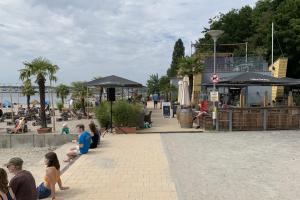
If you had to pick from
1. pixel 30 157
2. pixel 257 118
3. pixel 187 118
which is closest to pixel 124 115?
pixel 187 118

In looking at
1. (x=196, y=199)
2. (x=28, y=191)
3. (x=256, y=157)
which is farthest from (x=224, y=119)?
(x=28, y=191)

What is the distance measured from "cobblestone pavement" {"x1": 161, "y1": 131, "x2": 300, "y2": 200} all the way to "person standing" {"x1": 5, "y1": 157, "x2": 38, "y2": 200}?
2387mm

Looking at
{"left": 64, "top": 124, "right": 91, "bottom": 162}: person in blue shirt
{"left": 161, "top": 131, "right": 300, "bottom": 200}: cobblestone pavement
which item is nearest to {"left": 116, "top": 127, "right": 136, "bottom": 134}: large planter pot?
{"left": 161, "top": 131, "right": 300, "bottom": 200}: cobblestone pavement

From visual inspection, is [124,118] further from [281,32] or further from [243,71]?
[281,32]

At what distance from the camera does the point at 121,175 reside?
8695 millimetres

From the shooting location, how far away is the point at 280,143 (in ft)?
44.2

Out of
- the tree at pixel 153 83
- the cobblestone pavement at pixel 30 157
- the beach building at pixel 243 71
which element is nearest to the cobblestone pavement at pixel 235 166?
the cobblestone pavement at pixel 30 157

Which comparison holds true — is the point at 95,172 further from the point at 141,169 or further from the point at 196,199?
the point at 196,199

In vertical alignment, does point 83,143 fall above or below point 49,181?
above

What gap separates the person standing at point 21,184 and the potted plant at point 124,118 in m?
11.2

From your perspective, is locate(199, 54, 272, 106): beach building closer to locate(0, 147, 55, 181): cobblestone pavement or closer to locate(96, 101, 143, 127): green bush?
locate(96, 101, 143, 127): green bush

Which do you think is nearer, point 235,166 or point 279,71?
point 235,166

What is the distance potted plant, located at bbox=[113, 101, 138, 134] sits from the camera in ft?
56.5

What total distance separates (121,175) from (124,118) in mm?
8714
